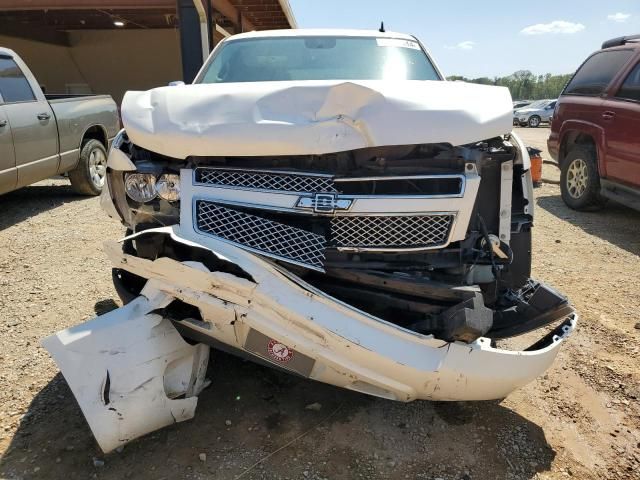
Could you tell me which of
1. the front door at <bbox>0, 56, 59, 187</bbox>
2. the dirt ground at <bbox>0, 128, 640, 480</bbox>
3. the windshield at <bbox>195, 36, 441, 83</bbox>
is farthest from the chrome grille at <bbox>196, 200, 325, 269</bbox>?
the front door at <bbox>0, 56, 59, 187</bbox>

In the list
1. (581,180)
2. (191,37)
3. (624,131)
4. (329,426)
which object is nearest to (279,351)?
(329,426)

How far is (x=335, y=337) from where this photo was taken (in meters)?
2.00

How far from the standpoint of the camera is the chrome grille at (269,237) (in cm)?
220

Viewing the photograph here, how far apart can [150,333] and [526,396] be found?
2094 millimetres

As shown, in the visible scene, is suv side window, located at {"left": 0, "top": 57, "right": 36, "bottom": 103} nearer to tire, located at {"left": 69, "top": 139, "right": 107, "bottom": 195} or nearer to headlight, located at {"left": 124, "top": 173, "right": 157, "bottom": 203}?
tire, located at {"left": 69, "top": 139, "right": 107, "bottom": 195}

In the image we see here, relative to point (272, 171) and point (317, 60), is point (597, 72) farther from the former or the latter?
point (272, 171)

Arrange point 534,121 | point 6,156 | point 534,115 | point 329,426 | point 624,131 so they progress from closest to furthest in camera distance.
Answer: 1. point 329,426
2. point 6,156
3. point 624,131
4. point 534,115
5. point 534,121

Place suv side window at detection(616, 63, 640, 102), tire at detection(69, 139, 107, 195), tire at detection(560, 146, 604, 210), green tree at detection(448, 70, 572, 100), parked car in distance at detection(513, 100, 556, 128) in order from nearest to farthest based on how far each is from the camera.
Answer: suv side window at detection(616, 63, 640, 102), tire at detection(560, 146, 604, 210), tire at detection(69, 139, 107, 195), parked car in distance at detection(513, 100, 556, 128), green tree at detection(448, 70, 572, 100)

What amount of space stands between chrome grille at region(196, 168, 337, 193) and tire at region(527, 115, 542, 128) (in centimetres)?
3002

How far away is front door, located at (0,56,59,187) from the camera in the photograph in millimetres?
5586

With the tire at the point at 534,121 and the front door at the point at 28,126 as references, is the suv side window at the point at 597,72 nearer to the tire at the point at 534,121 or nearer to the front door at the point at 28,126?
the front door at the point at 28,126

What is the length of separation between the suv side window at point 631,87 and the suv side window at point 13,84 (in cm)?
715

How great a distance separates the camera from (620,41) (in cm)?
671

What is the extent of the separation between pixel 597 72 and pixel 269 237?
6.40 m
